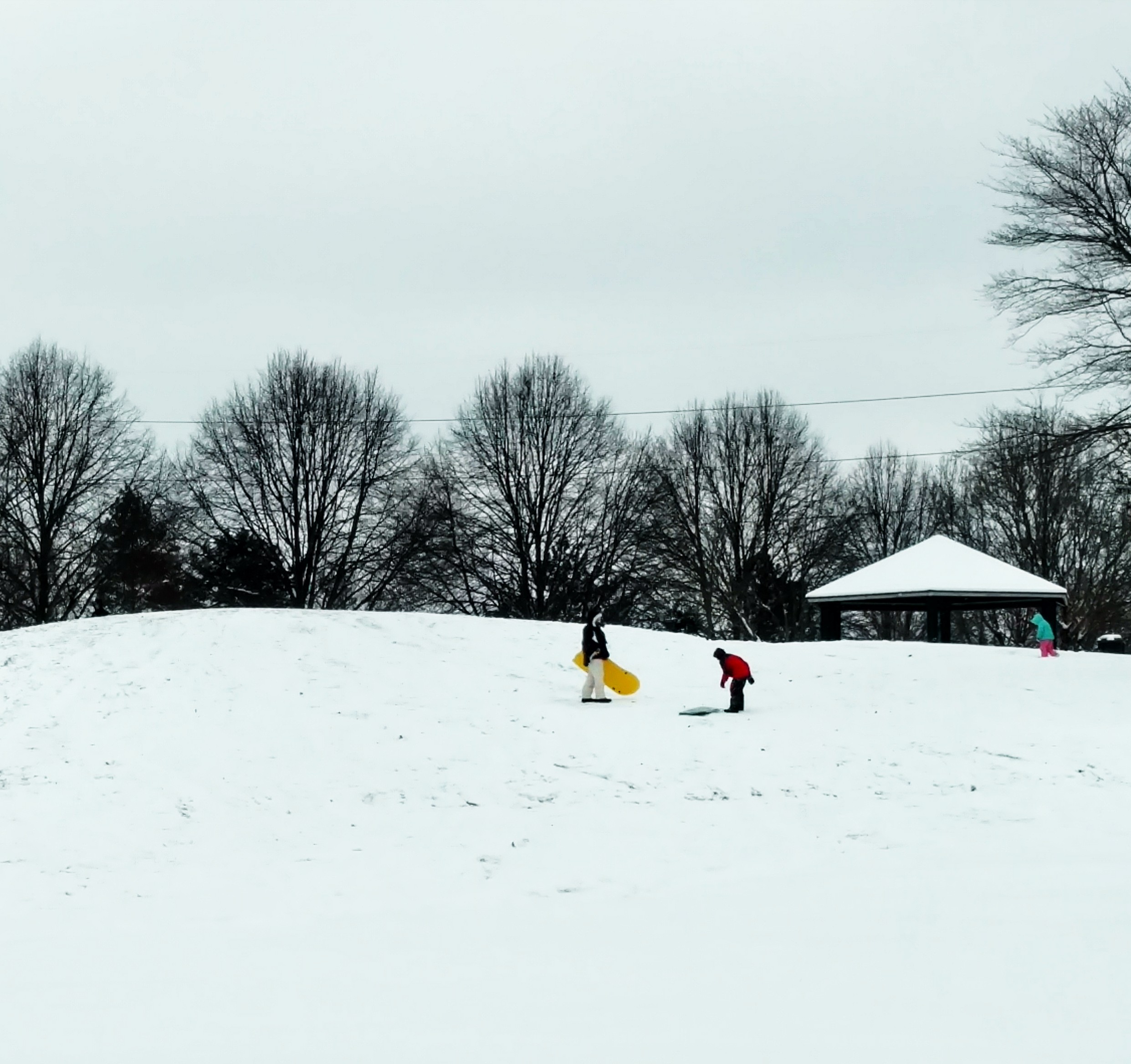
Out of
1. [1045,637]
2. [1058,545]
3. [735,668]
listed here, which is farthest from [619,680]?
[1058,545]

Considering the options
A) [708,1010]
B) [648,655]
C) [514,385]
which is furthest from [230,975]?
[514,385]

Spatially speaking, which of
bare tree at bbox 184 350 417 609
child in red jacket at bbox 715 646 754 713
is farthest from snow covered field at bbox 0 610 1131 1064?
bare tree at bbox 184 350 417 609

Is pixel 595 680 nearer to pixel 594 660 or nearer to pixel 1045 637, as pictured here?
pixel 594 660

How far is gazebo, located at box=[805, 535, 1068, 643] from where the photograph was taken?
31.2 meters

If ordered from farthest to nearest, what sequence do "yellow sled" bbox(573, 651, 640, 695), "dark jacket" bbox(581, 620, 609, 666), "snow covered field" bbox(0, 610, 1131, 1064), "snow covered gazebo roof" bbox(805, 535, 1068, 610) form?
"snow covered gazebo roof" bbox(805, 535, 1068, 610) → "yellow sled" bbox(573, 651, 640, 695) → "dark jacket" bbox(581, 620, 609, 666) → "snow covered field" bbox(0, 610, 1131, 1064)

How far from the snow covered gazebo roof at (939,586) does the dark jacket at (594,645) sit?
41.9ft

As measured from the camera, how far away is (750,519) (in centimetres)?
5653

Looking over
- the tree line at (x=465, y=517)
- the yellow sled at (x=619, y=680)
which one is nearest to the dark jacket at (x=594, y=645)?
the yellow sled at (x=619, y=680)

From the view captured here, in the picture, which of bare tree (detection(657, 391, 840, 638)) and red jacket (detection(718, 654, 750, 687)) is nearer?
red jacket (detection(718, 654, 750, 687))

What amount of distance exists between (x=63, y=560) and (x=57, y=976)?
38268 millimetres

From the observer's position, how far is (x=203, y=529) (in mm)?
46469

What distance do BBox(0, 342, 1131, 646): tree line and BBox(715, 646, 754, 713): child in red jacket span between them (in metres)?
23.7

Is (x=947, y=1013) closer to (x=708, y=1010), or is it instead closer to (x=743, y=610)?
(x=708, y=1010)

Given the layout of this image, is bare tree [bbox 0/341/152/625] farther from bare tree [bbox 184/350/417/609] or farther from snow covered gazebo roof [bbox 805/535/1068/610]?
snow covered gazebo roof [bbox 805/535/1068/610]
